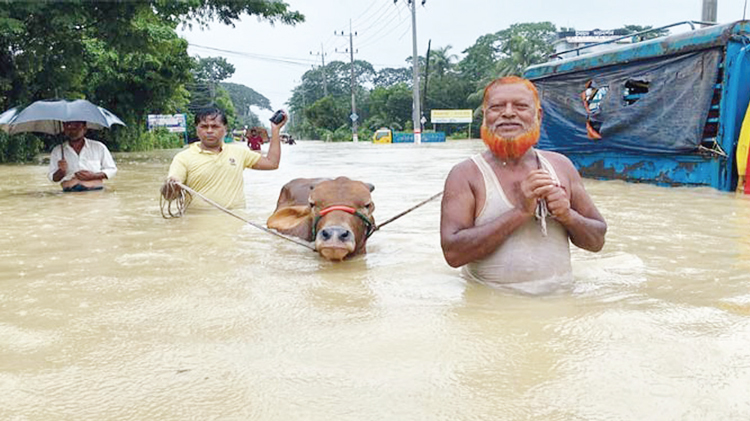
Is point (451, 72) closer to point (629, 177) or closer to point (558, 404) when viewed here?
point (629, 177)

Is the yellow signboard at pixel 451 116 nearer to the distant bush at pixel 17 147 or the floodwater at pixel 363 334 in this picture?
the distant bush at pixel 17 147

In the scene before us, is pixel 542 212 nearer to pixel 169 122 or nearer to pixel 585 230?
pixel 585 230

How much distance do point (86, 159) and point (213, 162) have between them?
3554 mm

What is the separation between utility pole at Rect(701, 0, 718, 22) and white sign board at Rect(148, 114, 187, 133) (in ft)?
97.8

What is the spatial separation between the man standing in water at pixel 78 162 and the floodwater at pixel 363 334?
158 inches

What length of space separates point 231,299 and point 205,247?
69.3 inches

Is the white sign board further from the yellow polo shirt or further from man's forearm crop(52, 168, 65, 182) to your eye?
the yellow polo shirt

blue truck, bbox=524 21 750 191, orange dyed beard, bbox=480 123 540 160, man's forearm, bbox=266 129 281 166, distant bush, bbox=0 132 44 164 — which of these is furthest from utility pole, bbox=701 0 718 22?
distant bush, bbox=0 132 44 164

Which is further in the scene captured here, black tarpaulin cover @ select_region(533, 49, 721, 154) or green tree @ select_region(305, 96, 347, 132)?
green tree @ select_region(305, 96, 347, 132)

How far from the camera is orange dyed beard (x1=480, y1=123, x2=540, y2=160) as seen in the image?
3.22 metres

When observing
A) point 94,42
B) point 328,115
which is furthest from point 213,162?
point 328,115

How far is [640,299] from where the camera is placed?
3393 millimetres

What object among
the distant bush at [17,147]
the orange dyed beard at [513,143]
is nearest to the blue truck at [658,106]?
the orange dyed beard at [513,143]

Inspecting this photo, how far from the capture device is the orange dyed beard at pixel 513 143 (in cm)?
322
